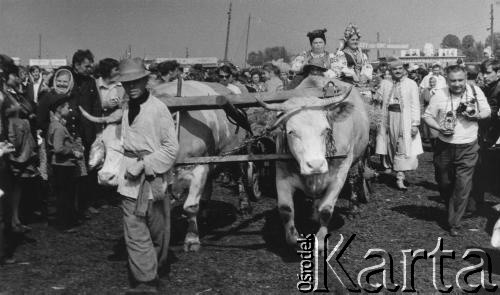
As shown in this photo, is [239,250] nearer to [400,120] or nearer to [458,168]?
[458,168]

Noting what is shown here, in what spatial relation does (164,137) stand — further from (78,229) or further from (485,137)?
(485,137)

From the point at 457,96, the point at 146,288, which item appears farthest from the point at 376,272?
the point at 457,96

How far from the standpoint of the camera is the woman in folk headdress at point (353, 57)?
902 centimetres

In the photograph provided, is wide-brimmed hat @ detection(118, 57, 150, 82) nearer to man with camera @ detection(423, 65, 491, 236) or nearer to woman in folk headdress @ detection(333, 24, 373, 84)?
man with camera @ detection(423, 65, 491, 236)

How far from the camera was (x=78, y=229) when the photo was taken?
7.68 meters

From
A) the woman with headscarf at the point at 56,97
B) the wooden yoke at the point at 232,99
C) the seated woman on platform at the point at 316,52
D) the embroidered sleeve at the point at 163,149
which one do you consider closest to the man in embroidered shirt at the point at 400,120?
the seated woman on platform at the point at 316,52

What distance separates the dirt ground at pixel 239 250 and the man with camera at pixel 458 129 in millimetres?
465

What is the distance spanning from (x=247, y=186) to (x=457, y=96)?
3.50 m

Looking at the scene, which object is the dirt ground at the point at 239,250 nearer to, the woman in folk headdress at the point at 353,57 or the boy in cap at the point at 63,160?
the boy in cap at the point at 63,160

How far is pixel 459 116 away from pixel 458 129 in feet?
0.54

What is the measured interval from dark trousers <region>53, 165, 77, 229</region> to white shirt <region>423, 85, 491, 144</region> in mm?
4727

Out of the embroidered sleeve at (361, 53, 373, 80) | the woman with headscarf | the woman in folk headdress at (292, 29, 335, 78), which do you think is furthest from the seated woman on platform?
the woman with headscarf

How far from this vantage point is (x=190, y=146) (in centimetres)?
659

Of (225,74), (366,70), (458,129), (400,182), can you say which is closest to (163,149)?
(458,129)
